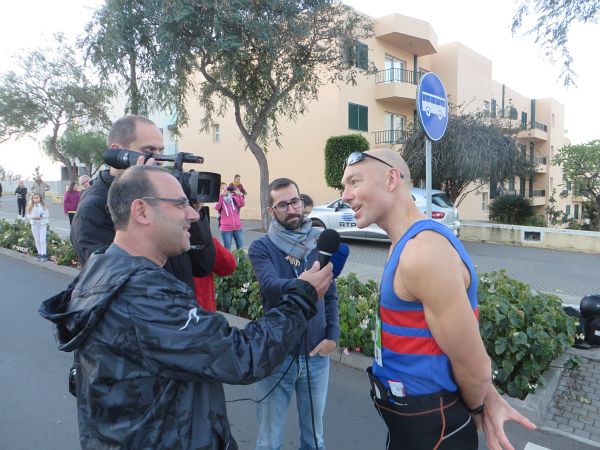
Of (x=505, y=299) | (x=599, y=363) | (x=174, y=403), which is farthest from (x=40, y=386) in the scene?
(x=599, y=363)

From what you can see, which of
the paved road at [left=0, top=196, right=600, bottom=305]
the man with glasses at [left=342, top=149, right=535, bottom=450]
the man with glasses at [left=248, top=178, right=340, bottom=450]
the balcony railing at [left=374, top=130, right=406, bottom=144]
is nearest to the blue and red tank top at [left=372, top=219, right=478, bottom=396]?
the man with glasses at [left=342, top=149, right=535, bottom=450]

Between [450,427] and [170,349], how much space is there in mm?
1125

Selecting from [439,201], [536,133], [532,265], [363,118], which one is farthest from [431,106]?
[536,133]

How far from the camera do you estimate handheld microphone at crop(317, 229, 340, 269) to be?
1.82 m

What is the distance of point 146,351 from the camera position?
3.95ft

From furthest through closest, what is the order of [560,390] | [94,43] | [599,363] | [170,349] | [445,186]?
[445,186]
[94,43]
[599,363]
[560,390]
[170,349]

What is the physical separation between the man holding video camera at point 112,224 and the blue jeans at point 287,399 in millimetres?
749

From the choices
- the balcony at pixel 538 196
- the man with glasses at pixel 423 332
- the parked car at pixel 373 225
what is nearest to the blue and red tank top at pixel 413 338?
the man with glasses at pixel 423 332

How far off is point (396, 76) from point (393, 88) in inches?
81.1

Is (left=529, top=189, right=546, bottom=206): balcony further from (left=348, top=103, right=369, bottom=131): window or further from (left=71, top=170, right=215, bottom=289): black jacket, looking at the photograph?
(left=71, top=170, right=215, bottom=289): black jacket

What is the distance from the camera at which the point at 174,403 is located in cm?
129

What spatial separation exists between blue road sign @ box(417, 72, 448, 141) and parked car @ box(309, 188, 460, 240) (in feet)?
22.4

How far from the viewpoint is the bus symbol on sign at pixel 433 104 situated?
3821mm

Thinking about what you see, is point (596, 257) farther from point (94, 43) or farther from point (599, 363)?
point (94, 43)
